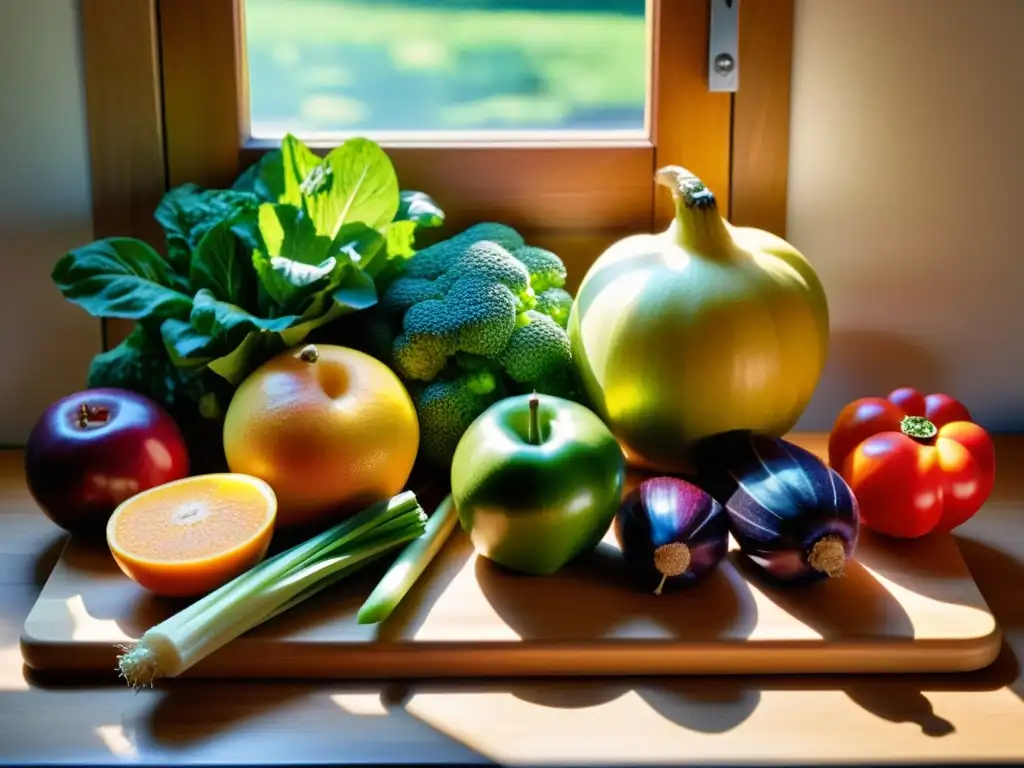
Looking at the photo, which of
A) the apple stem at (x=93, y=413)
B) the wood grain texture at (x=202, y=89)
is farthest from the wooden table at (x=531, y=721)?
the wood grain texture at (x=202, y=89)

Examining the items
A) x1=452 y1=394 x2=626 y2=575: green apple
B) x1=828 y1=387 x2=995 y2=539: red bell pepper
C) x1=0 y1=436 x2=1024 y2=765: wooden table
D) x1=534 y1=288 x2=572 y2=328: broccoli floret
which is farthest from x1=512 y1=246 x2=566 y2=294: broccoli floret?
x1=0 y1=436 x2=1024 y2=765: wooden table

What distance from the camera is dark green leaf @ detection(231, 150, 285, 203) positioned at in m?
1.05

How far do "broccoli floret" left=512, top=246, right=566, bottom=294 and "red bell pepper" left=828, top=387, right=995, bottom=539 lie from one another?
1.05ft

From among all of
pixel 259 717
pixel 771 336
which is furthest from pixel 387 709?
pixel 771 336

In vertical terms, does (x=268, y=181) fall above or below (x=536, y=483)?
above

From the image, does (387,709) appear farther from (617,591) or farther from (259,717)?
(617,591)

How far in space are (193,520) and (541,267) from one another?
0.42m

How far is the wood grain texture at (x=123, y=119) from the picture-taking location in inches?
41.9

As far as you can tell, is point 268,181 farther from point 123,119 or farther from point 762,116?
point 762,116

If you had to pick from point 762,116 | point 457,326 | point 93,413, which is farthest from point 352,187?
point 762,116

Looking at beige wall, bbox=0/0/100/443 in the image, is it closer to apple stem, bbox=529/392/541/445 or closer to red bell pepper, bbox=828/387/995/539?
apple stem, bbox=529/392/541/445

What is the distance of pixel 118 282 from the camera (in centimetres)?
97

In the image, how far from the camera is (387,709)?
0.71m

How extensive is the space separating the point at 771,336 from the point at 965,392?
1.28ft
